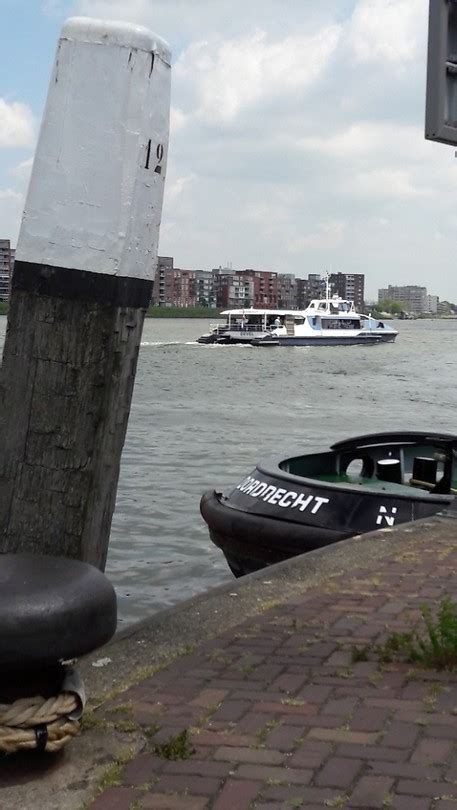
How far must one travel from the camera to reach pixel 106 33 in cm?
422

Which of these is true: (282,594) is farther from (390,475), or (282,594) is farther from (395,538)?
(390,475)

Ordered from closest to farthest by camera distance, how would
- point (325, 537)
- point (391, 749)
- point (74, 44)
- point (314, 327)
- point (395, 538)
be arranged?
point (391, 749) < point (74, 44) < point (395, 538) < point (325, 537) < point (314, 327)

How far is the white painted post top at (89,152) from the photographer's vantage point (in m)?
4.21

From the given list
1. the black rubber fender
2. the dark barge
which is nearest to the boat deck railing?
the dark barge

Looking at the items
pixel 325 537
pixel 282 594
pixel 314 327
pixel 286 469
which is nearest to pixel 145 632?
pixel 282 594

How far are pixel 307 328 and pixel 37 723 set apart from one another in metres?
79.2

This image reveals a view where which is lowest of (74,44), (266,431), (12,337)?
(266,431)

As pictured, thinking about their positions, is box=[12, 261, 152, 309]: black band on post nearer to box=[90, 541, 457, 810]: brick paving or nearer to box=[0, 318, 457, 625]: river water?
box=[90, 541, 457, 810]: brick paving

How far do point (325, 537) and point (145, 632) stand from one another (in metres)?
3.70

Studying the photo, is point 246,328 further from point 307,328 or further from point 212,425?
point 212,425

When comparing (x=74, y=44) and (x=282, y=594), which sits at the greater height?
(x=74, y=44)

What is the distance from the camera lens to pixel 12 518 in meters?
4.32

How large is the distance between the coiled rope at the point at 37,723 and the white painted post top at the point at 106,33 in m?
2.51

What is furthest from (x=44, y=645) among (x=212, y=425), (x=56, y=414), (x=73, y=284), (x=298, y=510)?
(x=212, y=425)
